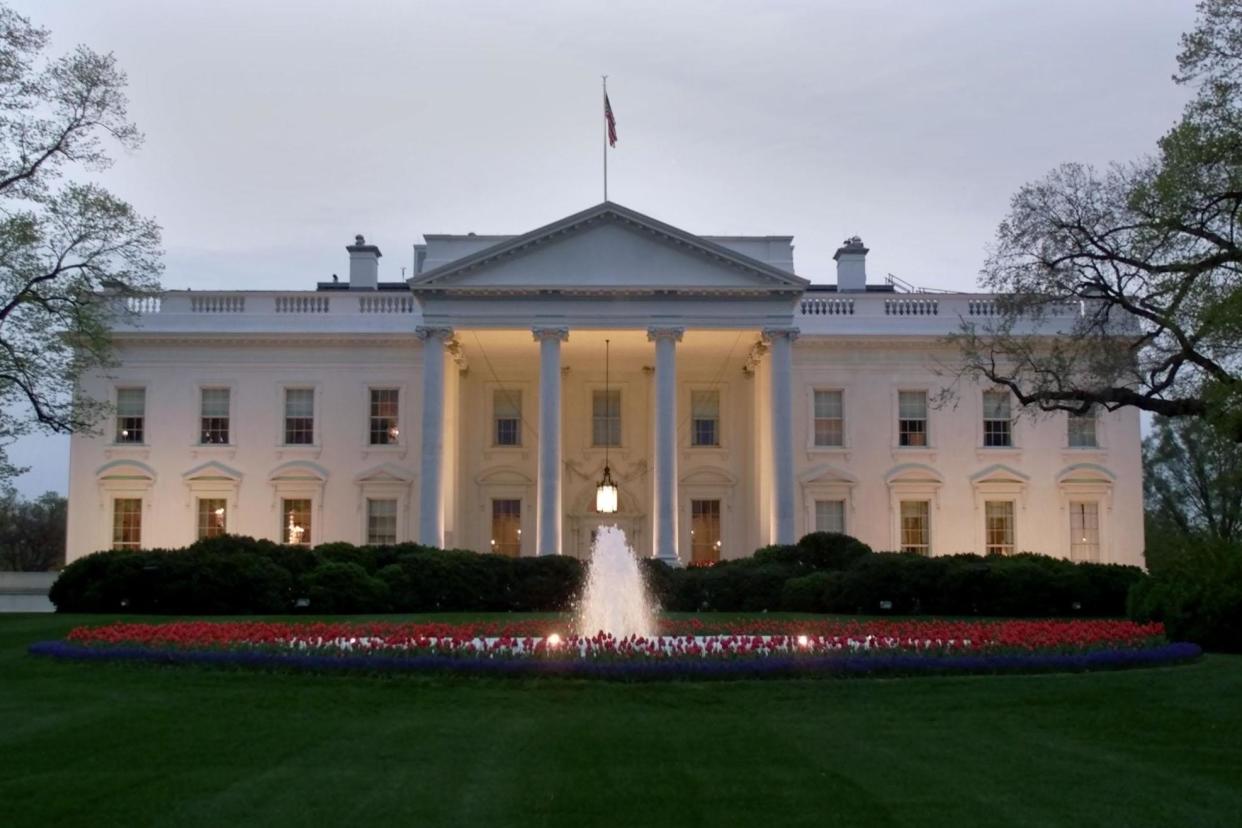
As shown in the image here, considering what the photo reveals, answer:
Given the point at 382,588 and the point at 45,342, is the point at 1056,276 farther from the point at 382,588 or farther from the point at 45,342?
the point at 45,342

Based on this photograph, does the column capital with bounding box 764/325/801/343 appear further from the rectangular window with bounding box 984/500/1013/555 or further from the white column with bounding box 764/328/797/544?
the rectangular window with bounding box 984/500/1013/555

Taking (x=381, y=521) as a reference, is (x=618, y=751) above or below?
below

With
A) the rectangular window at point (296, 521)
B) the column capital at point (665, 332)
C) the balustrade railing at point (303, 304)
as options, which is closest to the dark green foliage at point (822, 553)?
the column capital at point (665, 332)

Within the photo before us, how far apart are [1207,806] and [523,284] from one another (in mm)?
29411

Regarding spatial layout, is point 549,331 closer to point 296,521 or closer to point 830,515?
point 296,521

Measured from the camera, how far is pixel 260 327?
41156 millimetres

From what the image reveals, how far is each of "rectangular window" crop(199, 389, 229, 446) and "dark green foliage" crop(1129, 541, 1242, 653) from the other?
2905 cm

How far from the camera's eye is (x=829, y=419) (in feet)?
135

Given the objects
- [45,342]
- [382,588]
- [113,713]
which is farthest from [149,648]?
[382,588]

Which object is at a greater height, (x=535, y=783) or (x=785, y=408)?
(x=785, y=408)

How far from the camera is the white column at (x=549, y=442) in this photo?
119ft

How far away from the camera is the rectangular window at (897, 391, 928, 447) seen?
135 feet

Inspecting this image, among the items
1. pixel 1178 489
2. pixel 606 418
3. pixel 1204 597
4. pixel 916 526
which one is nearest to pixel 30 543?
pixel 606 418

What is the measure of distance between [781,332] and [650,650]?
22186mm
